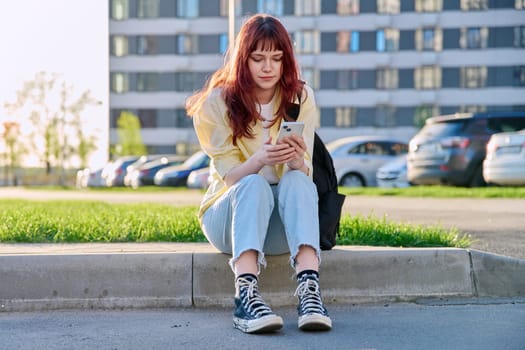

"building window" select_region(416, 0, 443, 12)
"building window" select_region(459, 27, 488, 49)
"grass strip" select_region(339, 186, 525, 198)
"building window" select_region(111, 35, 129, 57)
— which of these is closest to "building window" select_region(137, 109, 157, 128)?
"building window" select_region(111, 35, 129, 57)

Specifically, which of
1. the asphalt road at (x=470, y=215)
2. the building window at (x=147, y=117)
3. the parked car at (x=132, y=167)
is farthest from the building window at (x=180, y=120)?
the asphalt road at (x=470, y=215)

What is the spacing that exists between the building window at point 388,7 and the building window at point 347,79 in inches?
175

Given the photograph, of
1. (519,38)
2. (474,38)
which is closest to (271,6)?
(474,38)

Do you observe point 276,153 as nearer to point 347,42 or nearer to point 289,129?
point 289,129

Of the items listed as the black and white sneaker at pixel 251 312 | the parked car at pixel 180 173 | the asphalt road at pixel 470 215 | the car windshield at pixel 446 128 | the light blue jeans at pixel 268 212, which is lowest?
the parked car at pixel 180 173

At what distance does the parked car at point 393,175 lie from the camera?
71.0 ft

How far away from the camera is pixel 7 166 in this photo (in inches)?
2372

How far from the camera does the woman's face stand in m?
4.95

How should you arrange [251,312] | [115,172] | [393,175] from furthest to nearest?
[115,172] → [393,175] → [251,312]

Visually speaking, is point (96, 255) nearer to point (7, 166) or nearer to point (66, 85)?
point (66, 85)

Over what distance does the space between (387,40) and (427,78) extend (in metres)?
3.76

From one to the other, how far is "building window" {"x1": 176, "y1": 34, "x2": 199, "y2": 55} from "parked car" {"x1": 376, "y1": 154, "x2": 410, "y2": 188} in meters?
44.7

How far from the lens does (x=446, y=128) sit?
18.5 m

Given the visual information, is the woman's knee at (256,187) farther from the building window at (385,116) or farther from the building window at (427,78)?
the building window at (427,78)
